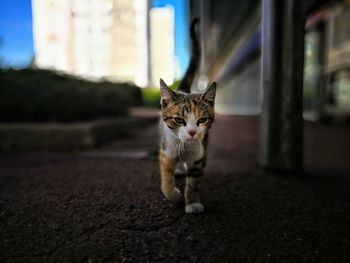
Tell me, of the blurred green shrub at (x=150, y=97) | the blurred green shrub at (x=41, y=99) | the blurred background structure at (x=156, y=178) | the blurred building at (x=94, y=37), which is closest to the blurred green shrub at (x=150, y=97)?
the blurred green shrub at (x=150, y=97)

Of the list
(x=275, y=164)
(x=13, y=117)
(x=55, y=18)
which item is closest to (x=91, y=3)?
(x=55, y=18)

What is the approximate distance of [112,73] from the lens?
31.5 feet

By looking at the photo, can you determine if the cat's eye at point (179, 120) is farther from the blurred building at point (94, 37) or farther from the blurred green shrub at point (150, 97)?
the blurred green shrub at point (150, 97)

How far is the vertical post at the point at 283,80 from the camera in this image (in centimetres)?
233

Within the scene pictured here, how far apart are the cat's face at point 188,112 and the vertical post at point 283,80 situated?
3.28ft

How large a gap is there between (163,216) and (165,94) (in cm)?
60

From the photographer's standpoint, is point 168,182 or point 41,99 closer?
point 168,182

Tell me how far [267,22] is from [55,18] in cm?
469

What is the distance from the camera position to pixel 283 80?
2.38 meters

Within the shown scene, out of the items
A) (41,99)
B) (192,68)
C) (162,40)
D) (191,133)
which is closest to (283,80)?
(192,68)

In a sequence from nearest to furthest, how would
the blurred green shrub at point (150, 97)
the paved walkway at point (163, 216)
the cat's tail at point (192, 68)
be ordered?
1. the paved walkway at point (163, 216)
2. the cat's tail at point (192, 68)
3. the blurred green shrub at point (150, 97)

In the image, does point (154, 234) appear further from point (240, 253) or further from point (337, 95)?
point (337, 95)

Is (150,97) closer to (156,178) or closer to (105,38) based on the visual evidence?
(105,38)

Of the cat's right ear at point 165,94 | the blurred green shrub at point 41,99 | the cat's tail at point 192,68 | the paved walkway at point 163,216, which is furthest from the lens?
the blurred green shrub at point 41,99
